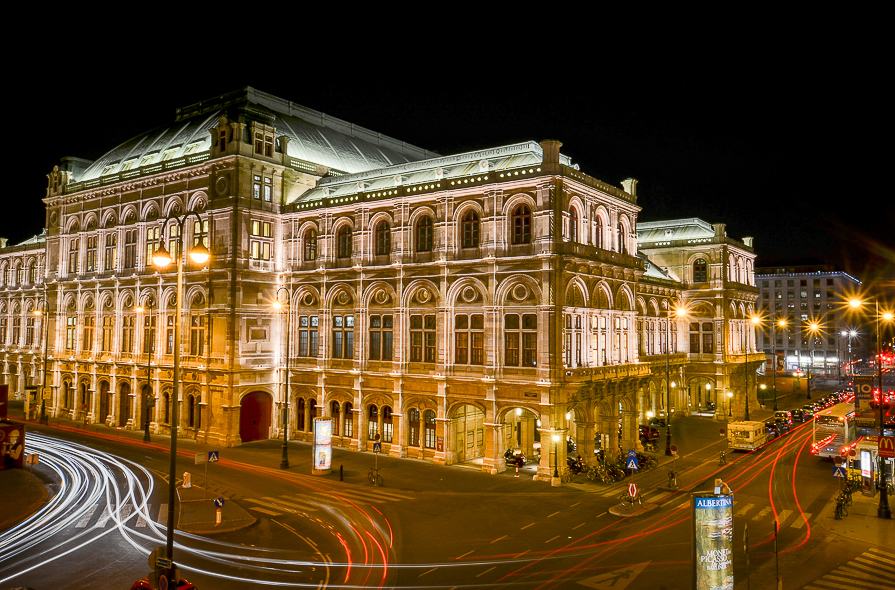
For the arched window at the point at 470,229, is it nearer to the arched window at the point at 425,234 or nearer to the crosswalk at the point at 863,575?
the arched window at the point at 425,234

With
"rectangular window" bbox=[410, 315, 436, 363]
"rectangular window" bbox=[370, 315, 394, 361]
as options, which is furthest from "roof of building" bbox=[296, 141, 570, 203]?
"rectangular window" bbox=[370, 315, 394, 361]

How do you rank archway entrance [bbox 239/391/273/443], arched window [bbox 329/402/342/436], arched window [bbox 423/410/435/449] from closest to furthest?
arched window [bbox 423/410/435/449] → arched window [bbox 329/402/342/436] → archway entrance [bbox 239/391/273/443]

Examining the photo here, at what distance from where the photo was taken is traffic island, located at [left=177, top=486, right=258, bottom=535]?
90.6 ft

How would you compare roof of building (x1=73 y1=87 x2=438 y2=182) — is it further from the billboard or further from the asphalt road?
the billboard

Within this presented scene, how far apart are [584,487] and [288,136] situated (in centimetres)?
3739

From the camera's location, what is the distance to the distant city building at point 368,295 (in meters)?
41.1

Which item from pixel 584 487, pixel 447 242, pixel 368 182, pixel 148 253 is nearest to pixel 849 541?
pixel 584 487

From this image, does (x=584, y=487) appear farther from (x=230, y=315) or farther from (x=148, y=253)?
(x=148, y=253)

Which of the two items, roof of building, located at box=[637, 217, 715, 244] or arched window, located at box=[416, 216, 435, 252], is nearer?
arched window, located at box=[416, 216, 435, 252]

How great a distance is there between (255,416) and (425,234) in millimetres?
19874

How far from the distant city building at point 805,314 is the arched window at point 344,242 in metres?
112

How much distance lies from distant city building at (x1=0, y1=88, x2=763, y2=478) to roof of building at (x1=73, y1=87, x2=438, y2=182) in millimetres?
282

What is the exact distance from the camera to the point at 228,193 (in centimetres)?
5053

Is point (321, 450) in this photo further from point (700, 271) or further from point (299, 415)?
point (700, 271)
